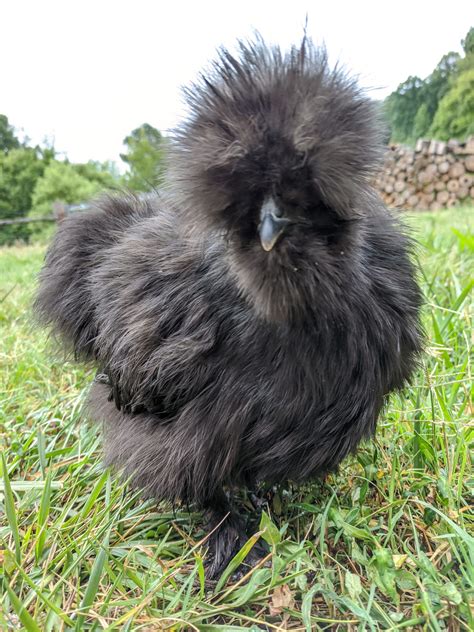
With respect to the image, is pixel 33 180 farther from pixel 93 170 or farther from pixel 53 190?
pixel 93 170

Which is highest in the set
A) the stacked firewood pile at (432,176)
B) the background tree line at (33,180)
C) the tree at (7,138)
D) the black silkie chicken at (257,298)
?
the tree at (7,138)

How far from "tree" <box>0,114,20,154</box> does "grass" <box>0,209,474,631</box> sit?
87.4 feet

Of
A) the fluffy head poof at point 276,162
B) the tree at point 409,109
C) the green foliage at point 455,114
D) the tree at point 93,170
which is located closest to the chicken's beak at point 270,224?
the fluffy head poof at point 276,162

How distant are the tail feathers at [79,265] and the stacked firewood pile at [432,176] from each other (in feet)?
25.4

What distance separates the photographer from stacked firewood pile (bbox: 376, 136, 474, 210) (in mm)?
8531

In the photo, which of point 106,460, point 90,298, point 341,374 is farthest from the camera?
point 90,298

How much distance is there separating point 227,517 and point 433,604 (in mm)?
465

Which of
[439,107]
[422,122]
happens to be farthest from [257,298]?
[439,107]

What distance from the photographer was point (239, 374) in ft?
3.12

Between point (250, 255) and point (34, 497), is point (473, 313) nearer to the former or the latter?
point (250, 255)

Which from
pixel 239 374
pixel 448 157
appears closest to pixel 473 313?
pixel 239 374

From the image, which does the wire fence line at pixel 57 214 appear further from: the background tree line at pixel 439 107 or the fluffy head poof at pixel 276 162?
the background tree line at pixel 439 107

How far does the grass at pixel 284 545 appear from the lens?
89cm

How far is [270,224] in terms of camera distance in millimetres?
759
